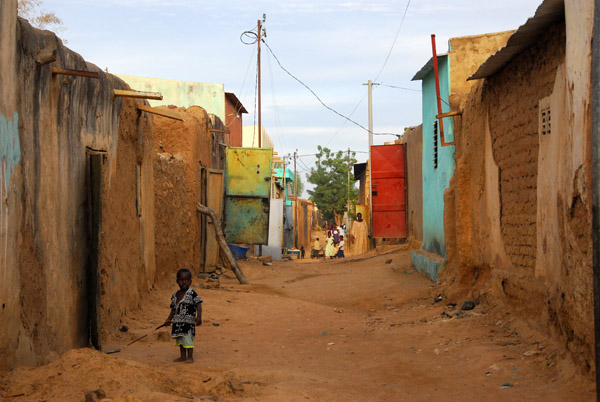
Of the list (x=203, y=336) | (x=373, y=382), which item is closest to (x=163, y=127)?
(x=203, y=336)

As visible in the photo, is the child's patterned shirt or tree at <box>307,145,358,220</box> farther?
tree at <box>307,145,358,220</box>

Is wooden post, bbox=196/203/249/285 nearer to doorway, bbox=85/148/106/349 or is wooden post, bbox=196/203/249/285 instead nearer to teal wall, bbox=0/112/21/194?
doorway, bbox=85/148/106/349

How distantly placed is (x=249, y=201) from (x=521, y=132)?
8798 mm

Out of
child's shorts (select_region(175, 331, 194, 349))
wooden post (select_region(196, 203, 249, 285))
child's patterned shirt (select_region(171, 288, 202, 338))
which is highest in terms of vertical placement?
wooden post (select_region(196, 203, 249, 285))

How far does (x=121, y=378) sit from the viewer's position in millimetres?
4297

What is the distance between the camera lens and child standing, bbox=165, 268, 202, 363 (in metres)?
5.72

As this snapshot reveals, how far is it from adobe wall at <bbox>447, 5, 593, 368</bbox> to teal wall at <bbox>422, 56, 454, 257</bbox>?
3.64 ft

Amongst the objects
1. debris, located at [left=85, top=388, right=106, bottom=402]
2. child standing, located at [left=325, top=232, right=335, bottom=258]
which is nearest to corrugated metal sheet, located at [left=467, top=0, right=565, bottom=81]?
debris, located at [left=85, top=388, right=106, bottom=402]

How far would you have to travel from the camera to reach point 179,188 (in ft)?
36.2

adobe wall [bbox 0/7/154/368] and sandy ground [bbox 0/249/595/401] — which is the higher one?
adobe wall [bbox 0/7/154/368]

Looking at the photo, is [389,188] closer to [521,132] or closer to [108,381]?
[521,132]

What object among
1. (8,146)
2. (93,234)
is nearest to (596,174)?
(8,146)

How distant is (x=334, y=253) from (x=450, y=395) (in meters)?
19.4

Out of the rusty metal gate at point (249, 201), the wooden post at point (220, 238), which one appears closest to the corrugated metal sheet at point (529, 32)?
the wooden post at point (220, 238)
